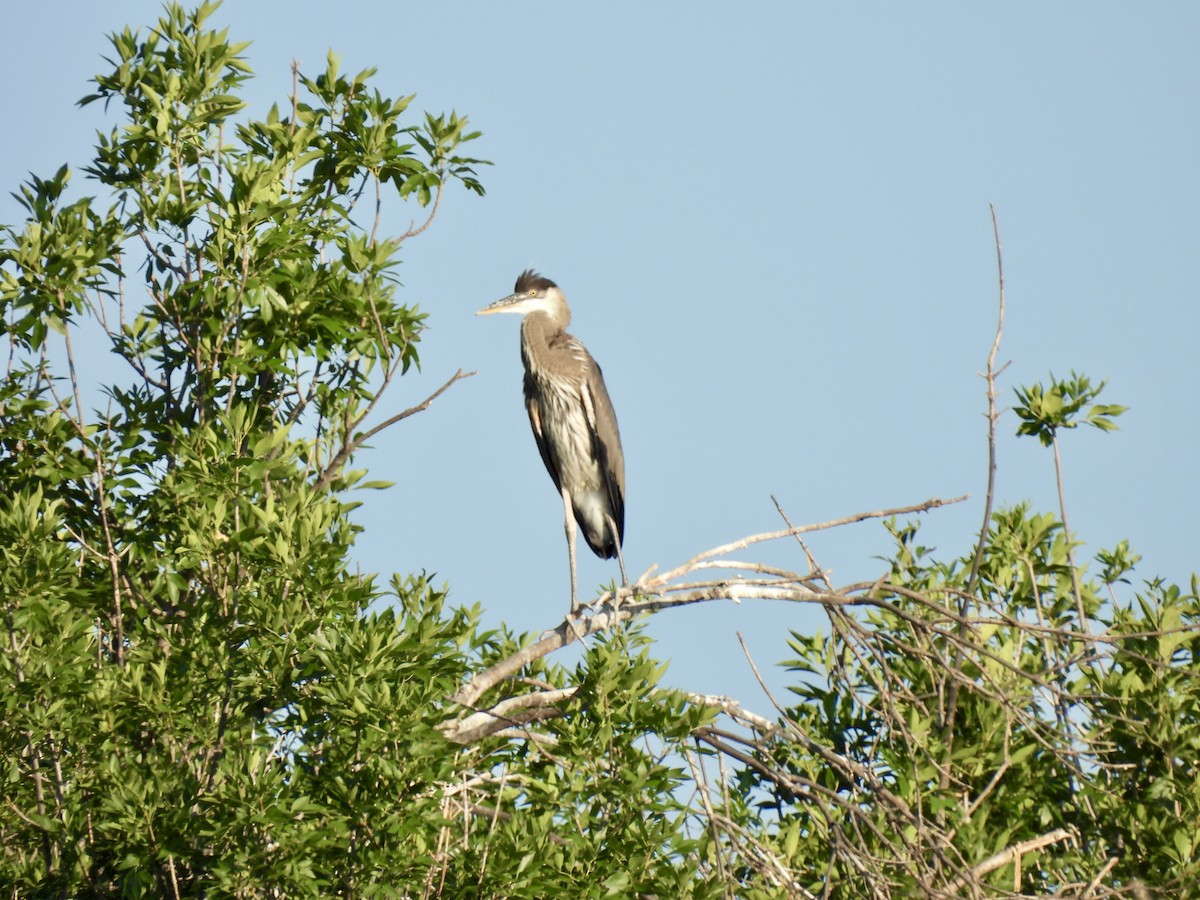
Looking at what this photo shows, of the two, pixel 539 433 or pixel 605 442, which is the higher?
pixel 539 433

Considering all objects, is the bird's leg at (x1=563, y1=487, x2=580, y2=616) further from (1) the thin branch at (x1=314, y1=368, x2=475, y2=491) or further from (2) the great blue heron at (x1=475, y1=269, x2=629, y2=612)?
(1) the thin branch at (x1=314, y1=368, x2=475, y2=491)

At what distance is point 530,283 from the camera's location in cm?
959

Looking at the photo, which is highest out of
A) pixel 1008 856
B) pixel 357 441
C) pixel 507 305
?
pixel 507 305

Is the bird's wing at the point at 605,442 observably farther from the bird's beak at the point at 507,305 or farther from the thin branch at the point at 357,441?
the thin branch at the point at 357,441

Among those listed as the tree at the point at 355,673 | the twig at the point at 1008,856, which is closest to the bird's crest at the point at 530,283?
the tree at the point at 355,673

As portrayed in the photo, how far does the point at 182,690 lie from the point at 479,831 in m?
1.18

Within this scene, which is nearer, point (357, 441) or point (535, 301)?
point (357, 441)

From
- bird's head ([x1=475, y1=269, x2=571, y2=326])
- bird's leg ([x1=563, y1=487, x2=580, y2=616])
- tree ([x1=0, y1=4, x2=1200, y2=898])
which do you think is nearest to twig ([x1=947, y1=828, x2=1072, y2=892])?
tree ([x1=0, y1=4, x2=1200, y2=898])

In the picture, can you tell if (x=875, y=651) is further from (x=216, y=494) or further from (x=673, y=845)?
(x=216, y=494)

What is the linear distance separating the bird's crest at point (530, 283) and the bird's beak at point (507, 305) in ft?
0.44

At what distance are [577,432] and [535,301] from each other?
126 cm

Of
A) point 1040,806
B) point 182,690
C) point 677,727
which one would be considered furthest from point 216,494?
point 1040,806

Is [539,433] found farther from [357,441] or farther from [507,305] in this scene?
[357,441]

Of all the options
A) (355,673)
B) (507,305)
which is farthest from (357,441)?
(507,305)
